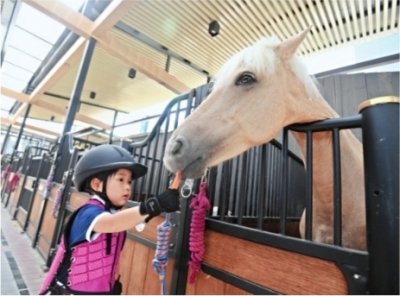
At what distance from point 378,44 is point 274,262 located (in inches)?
117

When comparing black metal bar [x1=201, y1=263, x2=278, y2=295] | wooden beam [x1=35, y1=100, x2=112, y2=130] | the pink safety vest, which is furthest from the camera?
wooden beam [x1=35, y1=100, x2=112, y2=130]

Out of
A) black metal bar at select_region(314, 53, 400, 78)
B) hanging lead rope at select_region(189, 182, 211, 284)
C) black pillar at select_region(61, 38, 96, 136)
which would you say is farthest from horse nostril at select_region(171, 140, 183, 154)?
black pillar at select_region(61, 38, 96, 136)

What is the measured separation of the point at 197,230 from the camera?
100 centimetres

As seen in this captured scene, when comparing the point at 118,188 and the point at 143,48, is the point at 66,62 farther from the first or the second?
the point at 118,188

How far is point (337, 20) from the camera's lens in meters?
2.70

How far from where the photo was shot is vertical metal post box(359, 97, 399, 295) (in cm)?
48

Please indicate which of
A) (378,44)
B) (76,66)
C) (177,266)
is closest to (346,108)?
(378,44)

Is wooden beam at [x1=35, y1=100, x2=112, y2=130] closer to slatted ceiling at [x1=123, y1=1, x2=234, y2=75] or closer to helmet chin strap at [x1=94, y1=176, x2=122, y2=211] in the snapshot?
slatted ceiling at [x1=123, y1=1, x2=234, y2=75]

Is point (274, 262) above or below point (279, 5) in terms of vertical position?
below

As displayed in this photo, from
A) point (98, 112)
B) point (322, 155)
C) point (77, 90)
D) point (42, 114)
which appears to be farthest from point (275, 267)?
point (42, 114)

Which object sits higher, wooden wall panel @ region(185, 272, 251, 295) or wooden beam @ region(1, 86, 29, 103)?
wooden beam @ region(1, 86, 29, 103)

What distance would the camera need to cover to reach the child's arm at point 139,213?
805 mm

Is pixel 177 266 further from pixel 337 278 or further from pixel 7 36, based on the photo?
pixel 7 36

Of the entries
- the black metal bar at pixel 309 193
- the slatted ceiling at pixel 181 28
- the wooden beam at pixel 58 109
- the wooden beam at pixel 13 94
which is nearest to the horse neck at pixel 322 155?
the black metal bar at pixel 309 193
